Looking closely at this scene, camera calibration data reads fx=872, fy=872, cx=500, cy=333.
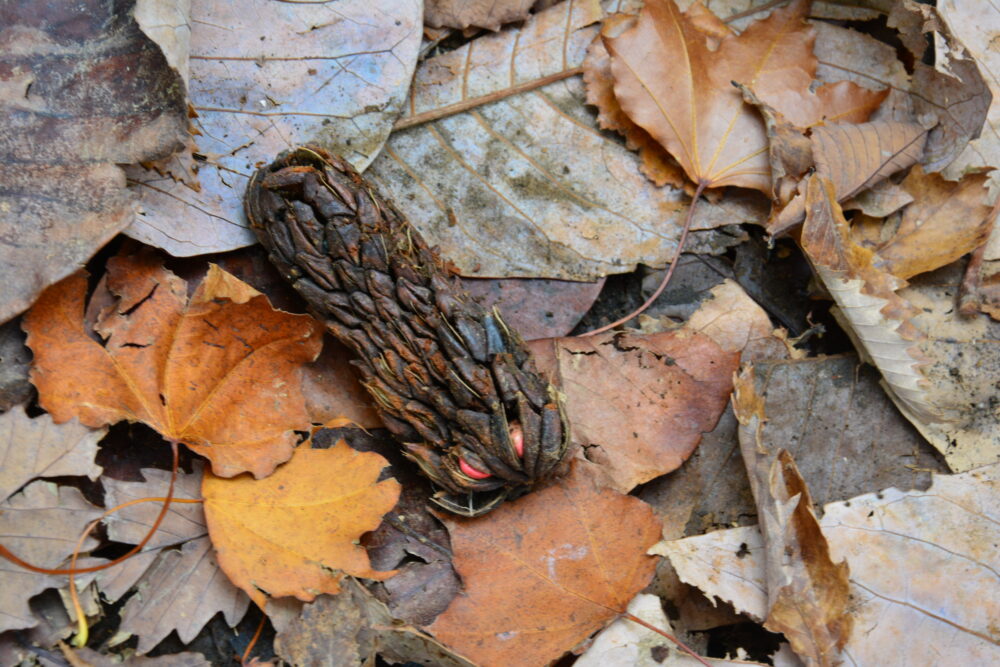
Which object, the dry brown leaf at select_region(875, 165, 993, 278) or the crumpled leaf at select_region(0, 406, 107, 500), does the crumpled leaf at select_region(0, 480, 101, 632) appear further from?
the dry brown leaf at select_region(875, 165, 993, 278)

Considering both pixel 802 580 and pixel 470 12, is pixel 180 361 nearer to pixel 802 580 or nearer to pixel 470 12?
pixel 470 12

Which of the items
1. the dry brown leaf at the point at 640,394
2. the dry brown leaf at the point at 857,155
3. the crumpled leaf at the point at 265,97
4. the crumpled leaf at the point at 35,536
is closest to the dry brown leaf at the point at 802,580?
the dry brown leaf at the point at 640,394

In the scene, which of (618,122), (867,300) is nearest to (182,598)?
(618,122)

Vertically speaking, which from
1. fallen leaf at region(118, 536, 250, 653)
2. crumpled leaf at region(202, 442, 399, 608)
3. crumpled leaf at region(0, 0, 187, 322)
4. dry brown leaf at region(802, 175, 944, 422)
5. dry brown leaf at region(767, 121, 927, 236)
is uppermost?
crumpled leaf at region(0, 0, 187, 322)

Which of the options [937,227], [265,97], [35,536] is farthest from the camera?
[937,227]

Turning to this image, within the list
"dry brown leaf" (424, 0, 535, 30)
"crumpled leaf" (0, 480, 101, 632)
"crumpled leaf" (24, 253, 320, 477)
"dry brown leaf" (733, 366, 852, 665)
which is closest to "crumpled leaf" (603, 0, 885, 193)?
"dry brown leaf" (424, 0, 535, 30)

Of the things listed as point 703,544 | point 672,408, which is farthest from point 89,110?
point 703,544
